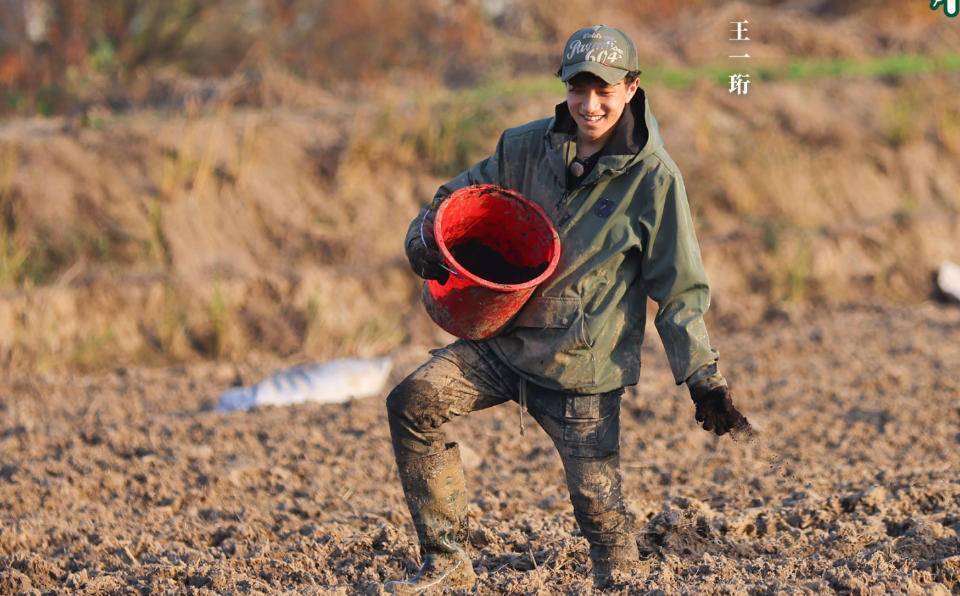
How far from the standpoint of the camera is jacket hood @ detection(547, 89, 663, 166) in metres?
3.49

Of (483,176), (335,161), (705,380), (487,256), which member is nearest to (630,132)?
(483,176)

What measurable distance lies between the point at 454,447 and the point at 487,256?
22.4 inches

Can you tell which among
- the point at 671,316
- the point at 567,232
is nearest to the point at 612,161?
the point at 567,232

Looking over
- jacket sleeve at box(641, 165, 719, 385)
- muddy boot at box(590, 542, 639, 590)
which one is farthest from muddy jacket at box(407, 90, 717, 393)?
muddy boot at box(590, 542, 639, 590)

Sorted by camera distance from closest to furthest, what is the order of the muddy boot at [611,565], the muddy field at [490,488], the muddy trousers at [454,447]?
1. the muddy trousers at [454,447]
2. the muddy boot at [611,565]
3. the muddy field at [490,488]

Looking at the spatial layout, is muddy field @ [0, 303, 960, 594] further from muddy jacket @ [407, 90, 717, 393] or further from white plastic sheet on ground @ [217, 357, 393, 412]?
muddy jacket @ [407, 90, 717, 393]

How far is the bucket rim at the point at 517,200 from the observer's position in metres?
3.35

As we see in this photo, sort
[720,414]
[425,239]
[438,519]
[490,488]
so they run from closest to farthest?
[720,414] < [425,239] < [438,519] < [490,488]

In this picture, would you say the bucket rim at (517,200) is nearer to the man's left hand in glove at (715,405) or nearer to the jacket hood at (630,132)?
the jacket hood at (630,132)

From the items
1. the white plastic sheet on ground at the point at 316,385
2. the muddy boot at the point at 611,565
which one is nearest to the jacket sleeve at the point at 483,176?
the muddy boot at the point at 611,565

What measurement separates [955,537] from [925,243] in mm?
6489

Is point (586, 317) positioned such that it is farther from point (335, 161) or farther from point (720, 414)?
point (335, 161)

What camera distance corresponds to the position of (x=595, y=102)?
3.47m

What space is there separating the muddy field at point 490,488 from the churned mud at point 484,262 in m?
0.90
